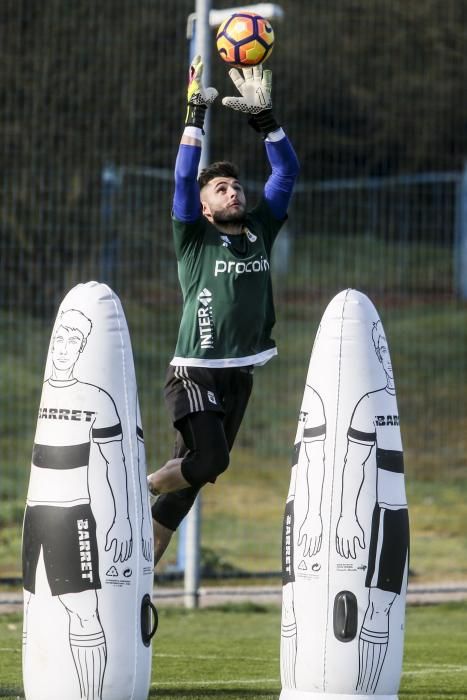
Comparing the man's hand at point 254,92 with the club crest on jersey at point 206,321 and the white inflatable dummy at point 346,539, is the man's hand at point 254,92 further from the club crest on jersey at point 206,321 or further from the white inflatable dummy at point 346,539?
the white inflatable dummy at point 346,539

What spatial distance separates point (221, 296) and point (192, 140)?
80 centimetres

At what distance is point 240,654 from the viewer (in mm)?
8336

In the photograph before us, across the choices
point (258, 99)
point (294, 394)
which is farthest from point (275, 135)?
point (294, 394)

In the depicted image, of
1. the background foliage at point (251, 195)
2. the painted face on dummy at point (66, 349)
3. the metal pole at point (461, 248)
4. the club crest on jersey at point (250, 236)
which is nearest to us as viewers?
the painted face on dummy at point (66, 349)

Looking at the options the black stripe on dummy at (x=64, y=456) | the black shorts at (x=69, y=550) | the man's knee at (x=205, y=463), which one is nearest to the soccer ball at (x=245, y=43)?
the man's knee at (x=205, y=463)

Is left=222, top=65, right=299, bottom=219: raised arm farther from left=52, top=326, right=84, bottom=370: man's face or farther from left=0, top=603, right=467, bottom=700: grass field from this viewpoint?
left=0, top=603, right=467, bottom=700: grass field

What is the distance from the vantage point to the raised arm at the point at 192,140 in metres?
6.71

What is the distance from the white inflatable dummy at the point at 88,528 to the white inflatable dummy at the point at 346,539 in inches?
22.8

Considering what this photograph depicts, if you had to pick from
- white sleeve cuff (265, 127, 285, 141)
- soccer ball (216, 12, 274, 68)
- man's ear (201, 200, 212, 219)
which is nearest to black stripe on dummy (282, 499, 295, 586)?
man's ear (201, 200, 212, 219)

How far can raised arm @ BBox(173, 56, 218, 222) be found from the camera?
6.71 meters

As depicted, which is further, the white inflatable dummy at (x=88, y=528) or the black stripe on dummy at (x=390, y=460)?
the black stripe on dummy at (x=390, y=460)

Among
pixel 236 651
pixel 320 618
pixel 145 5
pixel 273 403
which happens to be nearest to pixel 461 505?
pixel 273 403

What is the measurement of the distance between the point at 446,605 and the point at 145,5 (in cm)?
855

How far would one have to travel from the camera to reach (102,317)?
5.37m
